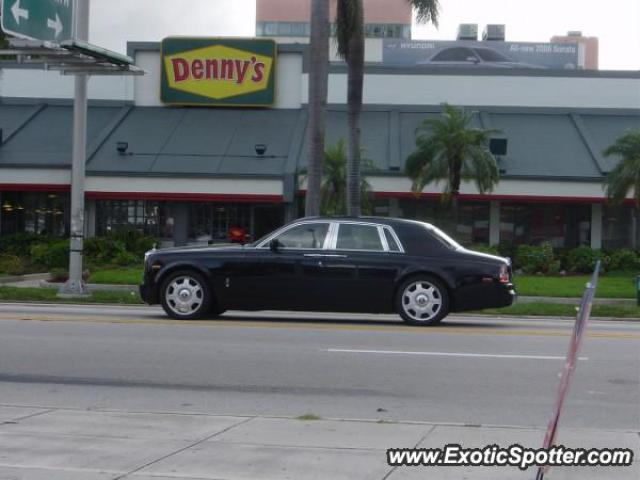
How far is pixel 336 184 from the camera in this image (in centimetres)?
3209

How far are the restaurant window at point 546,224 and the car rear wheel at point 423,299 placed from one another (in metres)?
20.7

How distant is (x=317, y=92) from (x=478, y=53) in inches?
1741

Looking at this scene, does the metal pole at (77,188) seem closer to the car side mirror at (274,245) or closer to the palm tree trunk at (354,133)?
the car side mirror at (274,245)

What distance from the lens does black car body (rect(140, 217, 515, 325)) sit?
14625mm

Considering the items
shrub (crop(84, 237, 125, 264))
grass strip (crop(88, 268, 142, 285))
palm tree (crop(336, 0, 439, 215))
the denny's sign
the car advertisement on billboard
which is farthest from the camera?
the car advertisement on billboard

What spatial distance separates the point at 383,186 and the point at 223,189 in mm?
5128

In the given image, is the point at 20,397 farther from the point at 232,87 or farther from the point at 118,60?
the point at 232,87

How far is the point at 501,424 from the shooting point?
8.54 meters

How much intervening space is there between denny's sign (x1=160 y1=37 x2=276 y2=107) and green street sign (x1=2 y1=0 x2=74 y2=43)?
1843 cm

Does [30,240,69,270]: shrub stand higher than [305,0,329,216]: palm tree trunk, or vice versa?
[305,0,329,216]: palm tree trunk

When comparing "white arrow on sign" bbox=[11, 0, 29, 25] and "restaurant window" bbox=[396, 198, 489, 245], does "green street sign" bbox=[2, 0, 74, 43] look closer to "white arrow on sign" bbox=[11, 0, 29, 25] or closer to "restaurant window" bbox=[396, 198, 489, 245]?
"white arrow on sign" bbox=[11, 0, 29, 25]

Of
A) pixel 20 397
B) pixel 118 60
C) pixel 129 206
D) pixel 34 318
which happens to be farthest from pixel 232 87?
pixel 20 397

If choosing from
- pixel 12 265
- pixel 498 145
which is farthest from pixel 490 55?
pixel 12 265

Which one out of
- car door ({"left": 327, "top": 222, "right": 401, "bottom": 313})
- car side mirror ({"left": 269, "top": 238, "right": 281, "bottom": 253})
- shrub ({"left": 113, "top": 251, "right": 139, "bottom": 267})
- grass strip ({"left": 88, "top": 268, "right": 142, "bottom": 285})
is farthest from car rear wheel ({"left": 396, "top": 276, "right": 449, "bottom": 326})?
shrub ({"left": 113, "top": 251, "right": 139, "bottom": 267})
